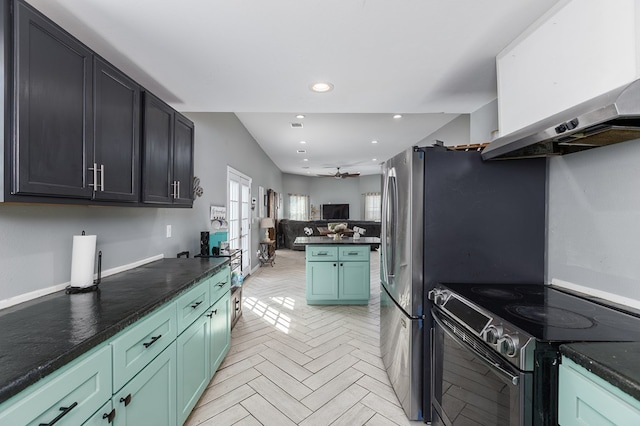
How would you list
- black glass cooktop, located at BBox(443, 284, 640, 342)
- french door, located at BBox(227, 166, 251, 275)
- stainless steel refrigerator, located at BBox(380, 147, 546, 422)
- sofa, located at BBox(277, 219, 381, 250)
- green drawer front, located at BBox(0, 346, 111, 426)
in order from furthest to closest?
sofa, located at BBox(277, 219, 381, 250) < french door, located at BBox(227, 166, 251, 275) < stainless steel refrigerator, located at BBox(380, 147, 546, 422) < black glass cooktop, located at BBox(443, 284, 640, 342) < green drawer front, located at BBox(0, 346, 111, 426)

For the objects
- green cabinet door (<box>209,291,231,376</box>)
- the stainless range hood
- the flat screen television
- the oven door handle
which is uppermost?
the stainless range hood

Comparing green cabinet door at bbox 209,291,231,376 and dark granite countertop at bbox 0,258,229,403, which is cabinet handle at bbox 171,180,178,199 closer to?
dark granite countertop at bbox 0,258,229,403

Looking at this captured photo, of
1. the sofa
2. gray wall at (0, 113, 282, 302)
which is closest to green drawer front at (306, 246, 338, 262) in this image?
gray wall at (0, 113, 282, 302)

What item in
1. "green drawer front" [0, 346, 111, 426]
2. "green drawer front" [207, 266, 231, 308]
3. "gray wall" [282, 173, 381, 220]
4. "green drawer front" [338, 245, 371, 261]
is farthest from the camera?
"gray wall" [282, 173, 381, 220]

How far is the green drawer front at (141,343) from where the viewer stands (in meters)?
1.12

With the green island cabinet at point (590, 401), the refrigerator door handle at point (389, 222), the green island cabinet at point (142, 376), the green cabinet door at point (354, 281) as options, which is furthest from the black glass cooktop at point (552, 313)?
the green cabinet door at point (354, 281)

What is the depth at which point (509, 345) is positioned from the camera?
109cm

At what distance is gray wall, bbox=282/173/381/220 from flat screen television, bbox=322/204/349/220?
0.23 m

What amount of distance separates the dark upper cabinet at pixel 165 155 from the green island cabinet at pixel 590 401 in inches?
89.9

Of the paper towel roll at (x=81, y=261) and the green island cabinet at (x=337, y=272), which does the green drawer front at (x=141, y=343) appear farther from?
the green island cabinet at (x=337, y=272)

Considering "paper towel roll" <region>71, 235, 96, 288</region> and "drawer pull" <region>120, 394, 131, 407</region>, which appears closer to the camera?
"drawer pull" <region>120, 394, 131, 407</region>

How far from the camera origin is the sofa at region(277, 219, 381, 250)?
30.5 feet

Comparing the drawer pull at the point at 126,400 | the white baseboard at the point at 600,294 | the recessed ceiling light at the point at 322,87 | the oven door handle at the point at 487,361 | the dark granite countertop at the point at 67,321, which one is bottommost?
the drawer pull at the point at 126,400

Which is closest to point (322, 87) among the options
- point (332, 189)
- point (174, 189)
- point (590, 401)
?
point (174, 189)
